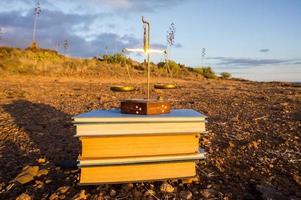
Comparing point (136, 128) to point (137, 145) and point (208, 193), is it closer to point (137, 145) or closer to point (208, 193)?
point (137, 145)

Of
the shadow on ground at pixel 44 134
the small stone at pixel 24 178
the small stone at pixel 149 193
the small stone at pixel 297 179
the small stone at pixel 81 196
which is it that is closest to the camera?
the small stone at pixel 81 196

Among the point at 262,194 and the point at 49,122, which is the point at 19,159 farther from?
the point at 262,194

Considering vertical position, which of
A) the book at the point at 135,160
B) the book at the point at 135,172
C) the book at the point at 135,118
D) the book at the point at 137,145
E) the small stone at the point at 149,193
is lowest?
the small stone at the point at 149,193

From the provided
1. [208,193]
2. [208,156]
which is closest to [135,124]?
[208,193]

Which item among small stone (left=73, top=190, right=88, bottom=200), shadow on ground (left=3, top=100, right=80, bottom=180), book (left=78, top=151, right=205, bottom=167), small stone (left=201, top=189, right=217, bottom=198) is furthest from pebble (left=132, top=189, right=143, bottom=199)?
shadow on ground (left=3, top=100, right=80, bottom=180)

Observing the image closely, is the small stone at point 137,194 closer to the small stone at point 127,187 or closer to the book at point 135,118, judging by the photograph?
the small stone at point 127,187

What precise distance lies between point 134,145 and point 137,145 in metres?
0.03

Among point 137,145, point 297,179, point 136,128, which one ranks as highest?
point 136,128

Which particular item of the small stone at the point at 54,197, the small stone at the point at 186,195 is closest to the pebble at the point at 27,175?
the small stone at the point at 54,197

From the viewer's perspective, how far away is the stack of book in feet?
9.68

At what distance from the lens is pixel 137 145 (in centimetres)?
307

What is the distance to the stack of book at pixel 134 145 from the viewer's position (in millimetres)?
2951

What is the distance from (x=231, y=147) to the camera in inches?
178

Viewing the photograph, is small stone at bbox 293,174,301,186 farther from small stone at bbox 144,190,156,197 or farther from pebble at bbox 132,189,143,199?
pebble at bbox 132,189,143,199
